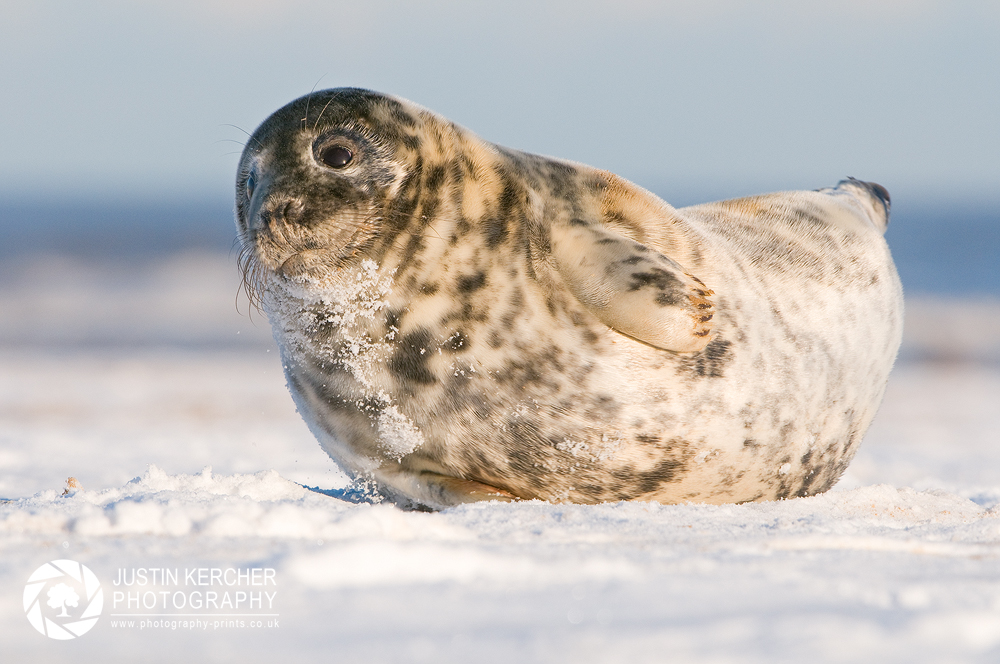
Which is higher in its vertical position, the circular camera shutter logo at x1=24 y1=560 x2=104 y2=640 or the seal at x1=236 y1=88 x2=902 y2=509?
the seal at x1=236 y1=88 x2=902 y2=509

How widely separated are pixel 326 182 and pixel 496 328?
0.69m

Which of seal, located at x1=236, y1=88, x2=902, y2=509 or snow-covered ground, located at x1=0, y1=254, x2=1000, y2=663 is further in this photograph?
seal, located at x1=236, y1=88, x2=902, y2=509

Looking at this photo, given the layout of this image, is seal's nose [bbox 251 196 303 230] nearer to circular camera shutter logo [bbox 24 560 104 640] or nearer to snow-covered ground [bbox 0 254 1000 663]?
snow-covered ground [bbox 0 254 1000 663]

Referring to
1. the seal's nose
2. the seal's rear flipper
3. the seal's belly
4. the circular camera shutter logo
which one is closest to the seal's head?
the seal's nose

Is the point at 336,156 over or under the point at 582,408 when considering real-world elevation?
over

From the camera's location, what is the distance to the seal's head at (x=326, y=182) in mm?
3025

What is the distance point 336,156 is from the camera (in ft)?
10.2

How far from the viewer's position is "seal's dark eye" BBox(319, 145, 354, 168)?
3098mm

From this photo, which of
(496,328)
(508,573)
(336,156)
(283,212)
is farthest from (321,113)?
(508,573)

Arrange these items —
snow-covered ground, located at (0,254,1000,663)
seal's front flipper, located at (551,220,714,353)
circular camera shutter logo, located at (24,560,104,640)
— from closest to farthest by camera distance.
→ snow-covered ground, located at (0,254,1000,663) < circular camera shutter logo, located at (24,560,104,640) < seal's front flipper, located at (551,220,714,353)

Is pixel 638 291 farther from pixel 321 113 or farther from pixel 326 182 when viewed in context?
pixel 321 113

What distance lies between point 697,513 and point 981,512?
4.54ft

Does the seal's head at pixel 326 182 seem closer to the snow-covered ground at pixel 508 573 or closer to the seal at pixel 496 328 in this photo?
the seal at pixel 496 328

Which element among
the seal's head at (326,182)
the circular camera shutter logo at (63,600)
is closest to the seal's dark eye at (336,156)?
the seal's head at (326,182)
